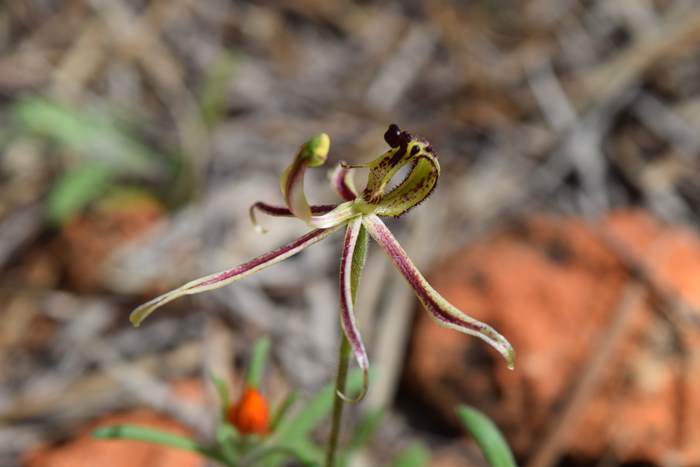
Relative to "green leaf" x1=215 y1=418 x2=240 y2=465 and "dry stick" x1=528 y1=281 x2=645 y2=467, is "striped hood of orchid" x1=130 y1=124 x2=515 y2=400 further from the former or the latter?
"dry stick" x1=528 y1=281 x2=645 y2=467

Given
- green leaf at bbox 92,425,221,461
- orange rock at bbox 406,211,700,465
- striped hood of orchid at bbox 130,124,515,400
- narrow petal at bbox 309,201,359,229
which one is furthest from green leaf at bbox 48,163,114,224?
narrow petal at bbox 309,201,359,229

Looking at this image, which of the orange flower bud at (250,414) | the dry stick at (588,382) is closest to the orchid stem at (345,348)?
the orange flower bud at (250,414)

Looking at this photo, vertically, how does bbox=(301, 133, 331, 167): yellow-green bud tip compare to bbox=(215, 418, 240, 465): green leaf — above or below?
above

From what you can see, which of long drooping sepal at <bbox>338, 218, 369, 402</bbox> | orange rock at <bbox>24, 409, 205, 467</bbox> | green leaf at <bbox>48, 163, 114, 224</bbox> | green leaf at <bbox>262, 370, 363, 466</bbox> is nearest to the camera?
long drooping sepal at <bbox>338, 218, 369, 402</bbox>

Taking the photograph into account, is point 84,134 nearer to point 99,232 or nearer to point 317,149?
point 99,232

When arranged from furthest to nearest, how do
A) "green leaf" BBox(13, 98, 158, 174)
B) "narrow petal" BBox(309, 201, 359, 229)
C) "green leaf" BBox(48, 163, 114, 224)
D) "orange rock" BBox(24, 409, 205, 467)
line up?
"green leaf" BBox(13, 98, 158, 174), "green leaf" BBox(48, 163, 114, 224), "orange rock" BBox(24, 409, 205, 467), "narrow petal" BBox(309, 201, 359, 229)

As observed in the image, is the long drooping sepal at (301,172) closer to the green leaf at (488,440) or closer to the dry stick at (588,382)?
the green leaf at (488,440)

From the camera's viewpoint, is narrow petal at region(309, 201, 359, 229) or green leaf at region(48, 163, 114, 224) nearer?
narrow petal at region(309, 201, 359, 229)
